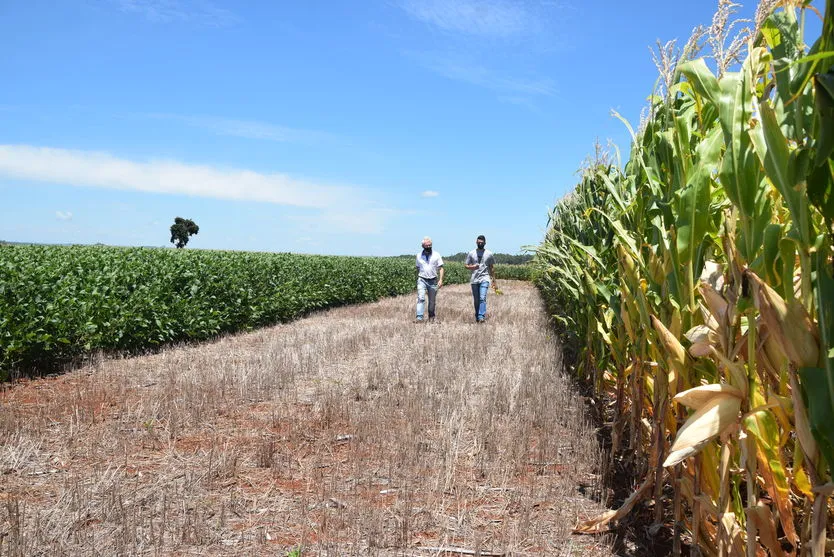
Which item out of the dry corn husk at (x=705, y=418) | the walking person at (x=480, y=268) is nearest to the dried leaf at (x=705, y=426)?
the dry corn husk at (x=705, y=418)

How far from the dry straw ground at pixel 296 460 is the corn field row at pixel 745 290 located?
0.86 metres

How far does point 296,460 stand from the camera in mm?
4461

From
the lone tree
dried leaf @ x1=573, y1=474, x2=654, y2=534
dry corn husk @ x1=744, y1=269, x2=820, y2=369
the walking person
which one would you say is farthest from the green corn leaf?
the lone tree

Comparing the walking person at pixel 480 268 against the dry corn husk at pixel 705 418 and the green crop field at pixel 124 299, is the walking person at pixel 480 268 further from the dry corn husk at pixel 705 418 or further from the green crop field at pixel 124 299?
the dry corn husk at pixel 705 418

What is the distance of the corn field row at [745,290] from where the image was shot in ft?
5.37

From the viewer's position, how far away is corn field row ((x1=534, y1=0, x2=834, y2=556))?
5.37 feet

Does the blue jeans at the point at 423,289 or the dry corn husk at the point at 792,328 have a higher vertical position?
the dry corn husk at the point at 792,328

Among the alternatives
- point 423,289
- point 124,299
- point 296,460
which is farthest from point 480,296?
point 296,460

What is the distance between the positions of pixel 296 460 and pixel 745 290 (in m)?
3.43

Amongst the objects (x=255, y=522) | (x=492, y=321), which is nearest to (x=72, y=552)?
(x=255, y=522)

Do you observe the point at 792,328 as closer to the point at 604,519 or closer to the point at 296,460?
the point at 604,519

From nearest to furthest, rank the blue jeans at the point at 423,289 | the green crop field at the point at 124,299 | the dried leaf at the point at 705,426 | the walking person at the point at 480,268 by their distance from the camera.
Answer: the dried leaf at the point at 705,426, the green crop field at the point at 124,299, the walking person at the point at 480,268, the blue jeans at the point at 423,289

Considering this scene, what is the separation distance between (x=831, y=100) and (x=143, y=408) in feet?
18.9

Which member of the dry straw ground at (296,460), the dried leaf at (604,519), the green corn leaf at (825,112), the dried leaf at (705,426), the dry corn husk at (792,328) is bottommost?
the dry straw ground at (296,460)
